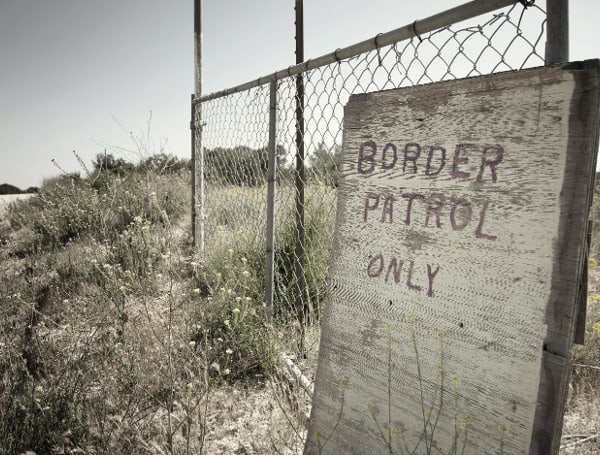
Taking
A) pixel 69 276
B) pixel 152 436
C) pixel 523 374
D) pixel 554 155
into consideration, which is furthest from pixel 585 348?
pixel 69 276

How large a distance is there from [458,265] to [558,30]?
73 centimetres

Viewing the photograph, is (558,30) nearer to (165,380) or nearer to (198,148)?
(165,380)

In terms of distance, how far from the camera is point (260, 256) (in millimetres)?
3357

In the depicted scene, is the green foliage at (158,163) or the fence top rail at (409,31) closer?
the fence top rail at (409,31)

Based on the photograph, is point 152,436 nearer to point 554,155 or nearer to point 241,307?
point 241,307

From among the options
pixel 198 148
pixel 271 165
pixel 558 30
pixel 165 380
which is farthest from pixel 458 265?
pixel 198 148

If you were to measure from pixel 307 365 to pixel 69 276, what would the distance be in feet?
10.5

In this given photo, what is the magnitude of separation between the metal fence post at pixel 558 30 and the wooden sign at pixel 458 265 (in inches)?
5.0

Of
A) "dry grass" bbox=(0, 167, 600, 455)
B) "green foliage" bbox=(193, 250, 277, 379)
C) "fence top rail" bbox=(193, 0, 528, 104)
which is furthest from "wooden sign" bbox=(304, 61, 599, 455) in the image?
"green foliage" bbox=(193, 250, 277, 379)

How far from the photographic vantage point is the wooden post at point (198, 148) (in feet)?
14.6

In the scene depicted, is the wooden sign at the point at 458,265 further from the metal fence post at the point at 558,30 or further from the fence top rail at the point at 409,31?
the fence top rail at the point at 409,31

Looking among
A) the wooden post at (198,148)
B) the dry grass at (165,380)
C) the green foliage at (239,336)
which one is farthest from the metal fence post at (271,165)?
the wooden post at (198,148)

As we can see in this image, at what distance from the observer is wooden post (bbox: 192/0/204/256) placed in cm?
446

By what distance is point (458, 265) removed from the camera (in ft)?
3.83
